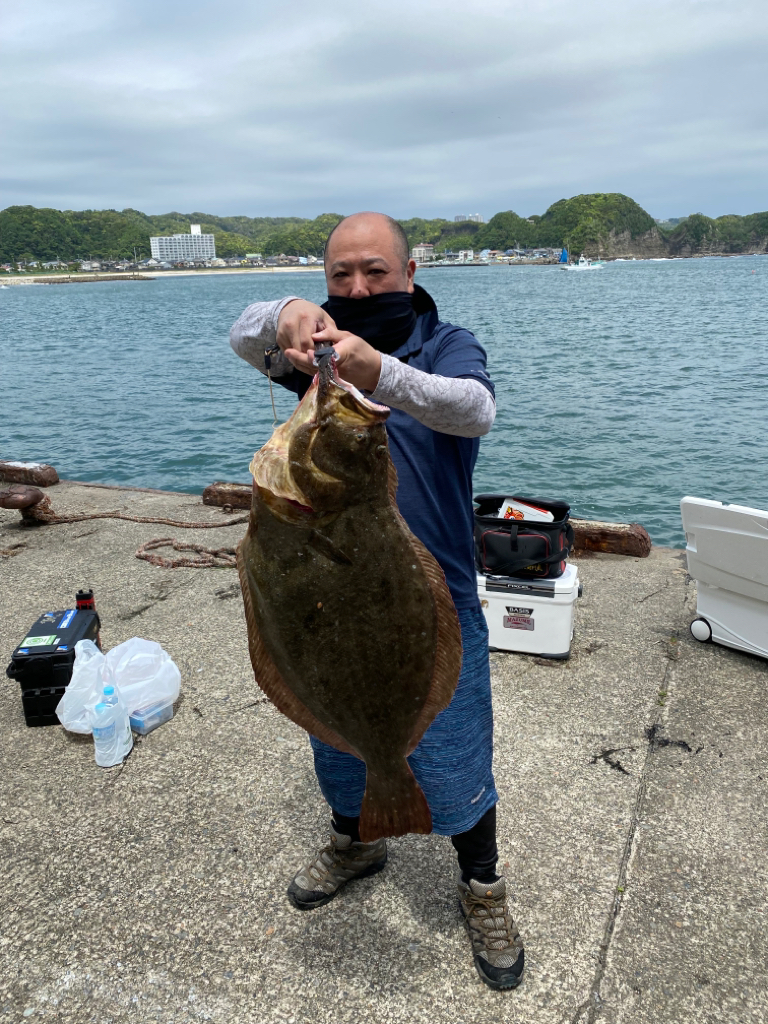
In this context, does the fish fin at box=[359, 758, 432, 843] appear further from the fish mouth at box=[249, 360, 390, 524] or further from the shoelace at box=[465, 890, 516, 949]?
the fish mouth at box=[249, 360, 390, 524]

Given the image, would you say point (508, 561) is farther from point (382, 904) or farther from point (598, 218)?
point (598, 218)

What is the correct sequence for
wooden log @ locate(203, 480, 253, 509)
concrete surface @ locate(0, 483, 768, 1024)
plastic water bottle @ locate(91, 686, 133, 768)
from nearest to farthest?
concrete surface @ locate(0, 483, 768, 1024) < plastic water bottle @ locate(91, 686, 133, 768) < wooden log @ locate(203, 480, 253, 509)

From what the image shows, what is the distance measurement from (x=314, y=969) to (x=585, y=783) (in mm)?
1653

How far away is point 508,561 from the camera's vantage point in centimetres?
489

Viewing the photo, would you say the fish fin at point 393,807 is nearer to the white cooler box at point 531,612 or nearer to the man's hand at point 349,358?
the man's hand at point 349,358

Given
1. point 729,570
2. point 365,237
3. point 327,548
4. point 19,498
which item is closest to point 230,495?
point 19,498

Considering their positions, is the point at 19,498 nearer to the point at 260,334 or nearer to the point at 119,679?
the point at 119,679

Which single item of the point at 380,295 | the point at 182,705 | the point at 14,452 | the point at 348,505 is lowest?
the point at 14,452

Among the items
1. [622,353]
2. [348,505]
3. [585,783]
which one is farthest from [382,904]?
[622,353]

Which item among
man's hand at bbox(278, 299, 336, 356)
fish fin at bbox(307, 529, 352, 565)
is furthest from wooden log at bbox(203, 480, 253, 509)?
fish fin at bbox(307, 529, 352, 565)

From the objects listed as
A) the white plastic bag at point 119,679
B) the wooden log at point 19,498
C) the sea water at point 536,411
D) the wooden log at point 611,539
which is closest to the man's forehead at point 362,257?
the white plastic bag at point 119,679

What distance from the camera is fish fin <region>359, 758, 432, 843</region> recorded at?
232 centimetres

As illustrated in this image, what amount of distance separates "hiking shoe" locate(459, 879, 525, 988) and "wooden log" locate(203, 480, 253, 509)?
5.99m

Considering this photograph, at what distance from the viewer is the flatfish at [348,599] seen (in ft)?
5.98
